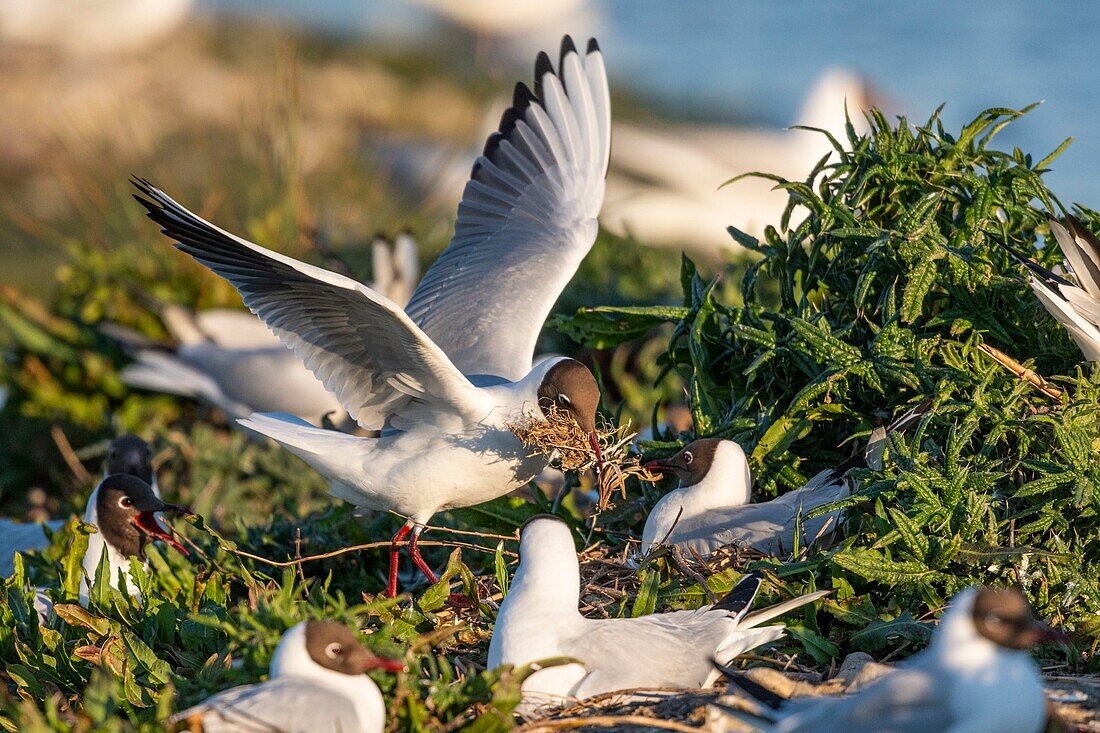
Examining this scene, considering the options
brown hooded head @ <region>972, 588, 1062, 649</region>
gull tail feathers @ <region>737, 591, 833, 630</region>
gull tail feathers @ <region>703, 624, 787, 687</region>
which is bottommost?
gull tail feathers @ <region>703, 624, 787, 687</region>

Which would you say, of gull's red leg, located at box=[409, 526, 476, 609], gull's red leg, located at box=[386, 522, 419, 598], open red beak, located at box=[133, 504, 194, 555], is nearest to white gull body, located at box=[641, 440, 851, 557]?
gull's red leg, located at box=[409, 526, 476, 609]

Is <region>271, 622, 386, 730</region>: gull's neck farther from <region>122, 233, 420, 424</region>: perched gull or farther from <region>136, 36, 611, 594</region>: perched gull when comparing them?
<region>122, 233, 420, 424</region>: perched gull

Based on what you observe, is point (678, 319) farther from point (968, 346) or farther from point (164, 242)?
point (164, 242)

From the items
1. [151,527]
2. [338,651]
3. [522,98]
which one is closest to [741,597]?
[338,651]

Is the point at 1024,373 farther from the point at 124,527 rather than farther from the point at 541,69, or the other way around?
the point at 124,527

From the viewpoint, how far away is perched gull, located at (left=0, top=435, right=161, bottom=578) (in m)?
5.95

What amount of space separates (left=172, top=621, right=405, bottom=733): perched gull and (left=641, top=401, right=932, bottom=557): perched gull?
1527 millimetres

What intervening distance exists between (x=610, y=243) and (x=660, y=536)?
470 cm

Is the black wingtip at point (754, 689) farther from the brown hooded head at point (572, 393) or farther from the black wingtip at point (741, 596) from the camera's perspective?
the brown hooded head at point (572, 393)

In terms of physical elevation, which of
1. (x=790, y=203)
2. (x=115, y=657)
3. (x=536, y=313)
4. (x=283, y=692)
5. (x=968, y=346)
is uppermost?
(x=790, y=203)

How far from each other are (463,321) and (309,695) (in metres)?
2.71

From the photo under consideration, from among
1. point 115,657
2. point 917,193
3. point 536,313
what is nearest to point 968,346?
point 917,193

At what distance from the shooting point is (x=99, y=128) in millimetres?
11805

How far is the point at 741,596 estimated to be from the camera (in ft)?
12.9
